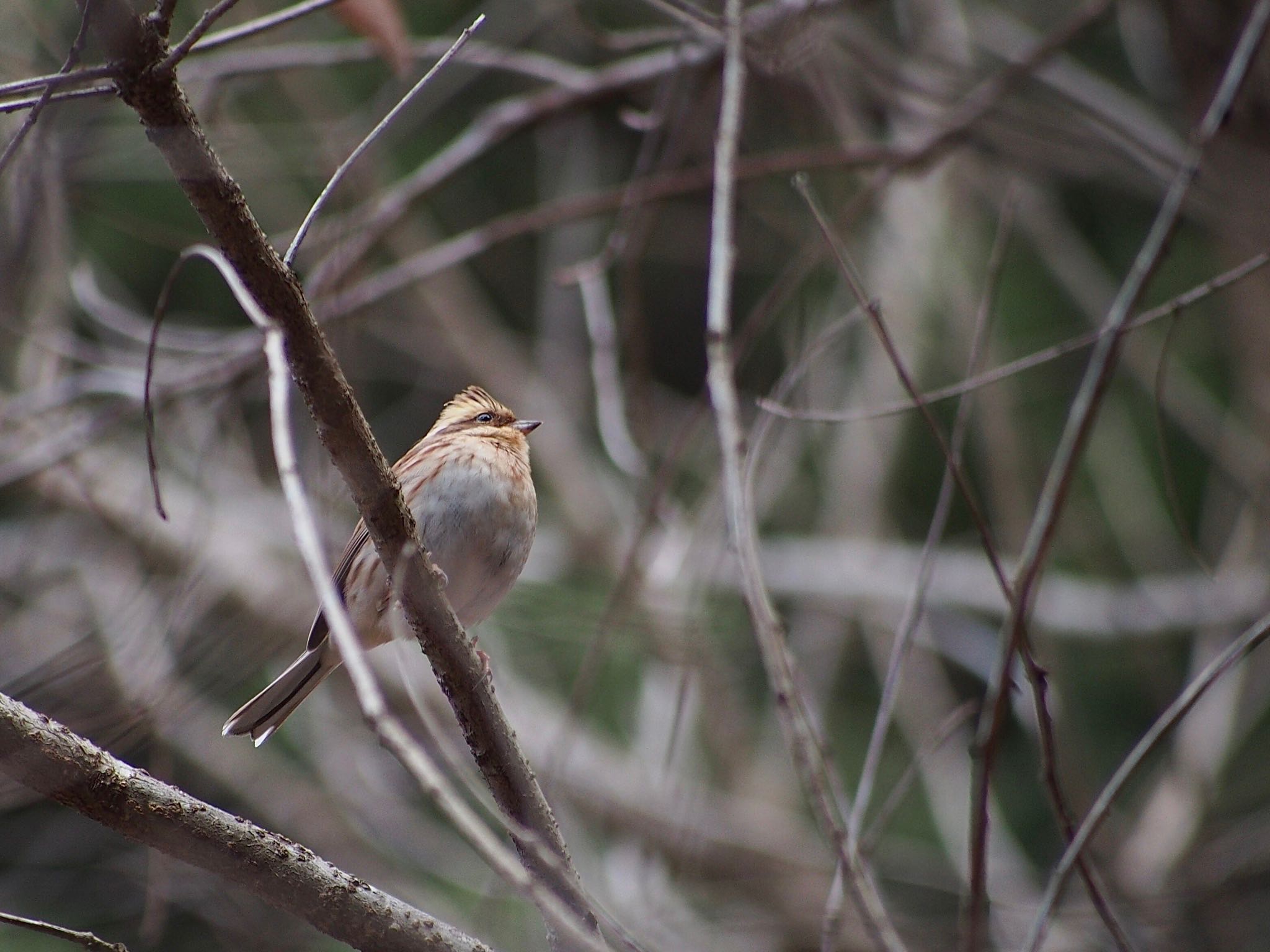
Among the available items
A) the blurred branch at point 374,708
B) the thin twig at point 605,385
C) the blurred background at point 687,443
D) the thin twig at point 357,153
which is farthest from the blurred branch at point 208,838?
the thin twig at point 605,385

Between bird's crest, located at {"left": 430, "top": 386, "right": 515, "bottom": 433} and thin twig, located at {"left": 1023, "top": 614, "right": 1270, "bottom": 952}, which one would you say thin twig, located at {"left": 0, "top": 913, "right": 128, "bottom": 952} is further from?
bird's crest, located at {"left": 430, "top": 386, "right": 515, "bottom": 433}

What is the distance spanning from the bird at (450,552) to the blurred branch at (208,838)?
62.1 inches

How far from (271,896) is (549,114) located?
4.17 m

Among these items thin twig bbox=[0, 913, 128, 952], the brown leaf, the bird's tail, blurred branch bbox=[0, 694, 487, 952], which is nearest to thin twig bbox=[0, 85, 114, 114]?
blurred branch bbox=[0, 694, 487, 952]

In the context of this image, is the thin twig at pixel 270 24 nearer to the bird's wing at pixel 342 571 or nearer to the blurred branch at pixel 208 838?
the blurred branch at pixel 208 838

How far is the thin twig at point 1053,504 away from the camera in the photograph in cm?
203

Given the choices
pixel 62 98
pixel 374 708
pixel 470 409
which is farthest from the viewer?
pixel 470 409

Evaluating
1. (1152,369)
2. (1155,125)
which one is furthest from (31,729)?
(1155,125)

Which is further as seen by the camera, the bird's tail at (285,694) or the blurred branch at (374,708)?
the bird's tail at (285,694)

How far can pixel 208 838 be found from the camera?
2.23 m

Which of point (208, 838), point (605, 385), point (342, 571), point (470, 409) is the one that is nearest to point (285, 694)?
point (342, 571)

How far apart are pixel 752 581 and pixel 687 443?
220 inches

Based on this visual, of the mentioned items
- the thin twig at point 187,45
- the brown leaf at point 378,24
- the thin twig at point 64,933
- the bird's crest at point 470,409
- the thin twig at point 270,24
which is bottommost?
the thin twig at point 64,933

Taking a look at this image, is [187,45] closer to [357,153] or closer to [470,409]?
[357,153]
